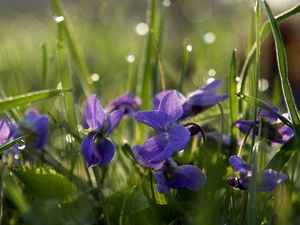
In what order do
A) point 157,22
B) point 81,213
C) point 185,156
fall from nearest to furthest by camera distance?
point 81,213 < point 185,156 < point 157,22

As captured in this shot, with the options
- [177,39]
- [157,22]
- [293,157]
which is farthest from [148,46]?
[177,39]

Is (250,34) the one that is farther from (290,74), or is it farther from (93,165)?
(290,74)

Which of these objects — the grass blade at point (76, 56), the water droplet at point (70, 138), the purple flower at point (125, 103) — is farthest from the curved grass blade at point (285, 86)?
the grass blade at point (76, 56)

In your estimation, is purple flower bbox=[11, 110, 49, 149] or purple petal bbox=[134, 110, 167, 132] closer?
purple petal bbox=[134, 110, 167, 132]

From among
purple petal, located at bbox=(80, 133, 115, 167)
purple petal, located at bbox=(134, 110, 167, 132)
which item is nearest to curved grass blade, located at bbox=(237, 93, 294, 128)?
purple petal, located at bbox=(134, 110, 167, 132)

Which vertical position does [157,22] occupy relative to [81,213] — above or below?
above

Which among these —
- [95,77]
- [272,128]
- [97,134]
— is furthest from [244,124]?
[95,77]

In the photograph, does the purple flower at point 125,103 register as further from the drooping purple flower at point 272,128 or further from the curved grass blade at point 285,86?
A: the curved grass blade at point 285,86

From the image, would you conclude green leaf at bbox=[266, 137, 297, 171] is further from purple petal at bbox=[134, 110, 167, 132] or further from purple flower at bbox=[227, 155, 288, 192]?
purple petal at bbox=[134, 110, 167, 132]
